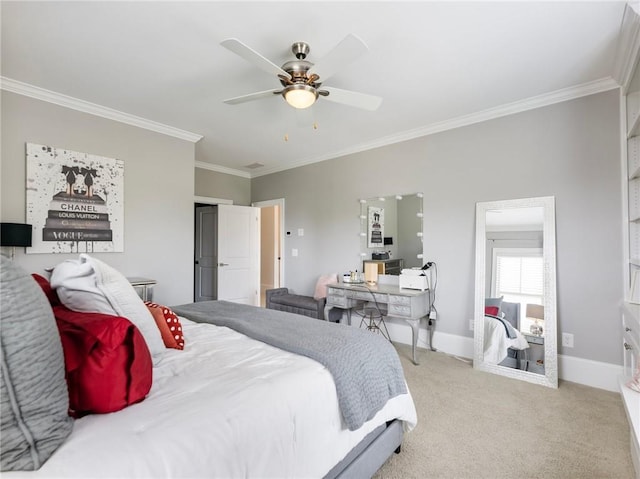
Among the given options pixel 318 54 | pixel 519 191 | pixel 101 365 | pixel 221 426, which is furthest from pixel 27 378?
pixel 519 191

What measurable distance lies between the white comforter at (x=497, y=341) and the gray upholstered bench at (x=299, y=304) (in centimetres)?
171

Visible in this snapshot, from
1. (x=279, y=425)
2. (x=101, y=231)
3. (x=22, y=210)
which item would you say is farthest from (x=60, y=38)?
(x=279, y=425)

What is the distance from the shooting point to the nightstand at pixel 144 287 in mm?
3199

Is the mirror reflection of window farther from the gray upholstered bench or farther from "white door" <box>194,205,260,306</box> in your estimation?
"white door" <box>194,205,260,306</box>

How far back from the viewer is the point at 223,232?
5043mm

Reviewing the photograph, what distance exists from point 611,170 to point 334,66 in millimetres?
2449

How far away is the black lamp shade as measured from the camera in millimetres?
2484

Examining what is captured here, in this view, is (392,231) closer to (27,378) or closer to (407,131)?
(407,131)

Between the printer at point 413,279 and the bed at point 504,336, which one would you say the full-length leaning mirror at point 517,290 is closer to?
the bed at point 504,336

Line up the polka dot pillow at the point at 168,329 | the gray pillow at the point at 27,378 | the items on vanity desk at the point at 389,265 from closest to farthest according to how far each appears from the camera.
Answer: the gray pillow at the point at 27,378 < the polka dot pillow at the point at 168,329 < the items on vanity desk at the point at 389,265

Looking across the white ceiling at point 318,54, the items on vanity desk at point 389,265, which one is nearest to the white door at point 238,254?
the white ceiling at point 318,54

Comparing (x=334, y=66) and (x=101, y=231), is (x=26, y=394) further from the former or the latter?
(x=101, y=231)

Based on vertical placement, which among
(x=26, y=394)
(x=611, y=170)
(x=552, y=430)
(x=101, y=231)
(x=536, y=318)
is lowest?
(x=552, y=430)

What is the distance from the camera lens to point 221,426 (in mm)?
949
